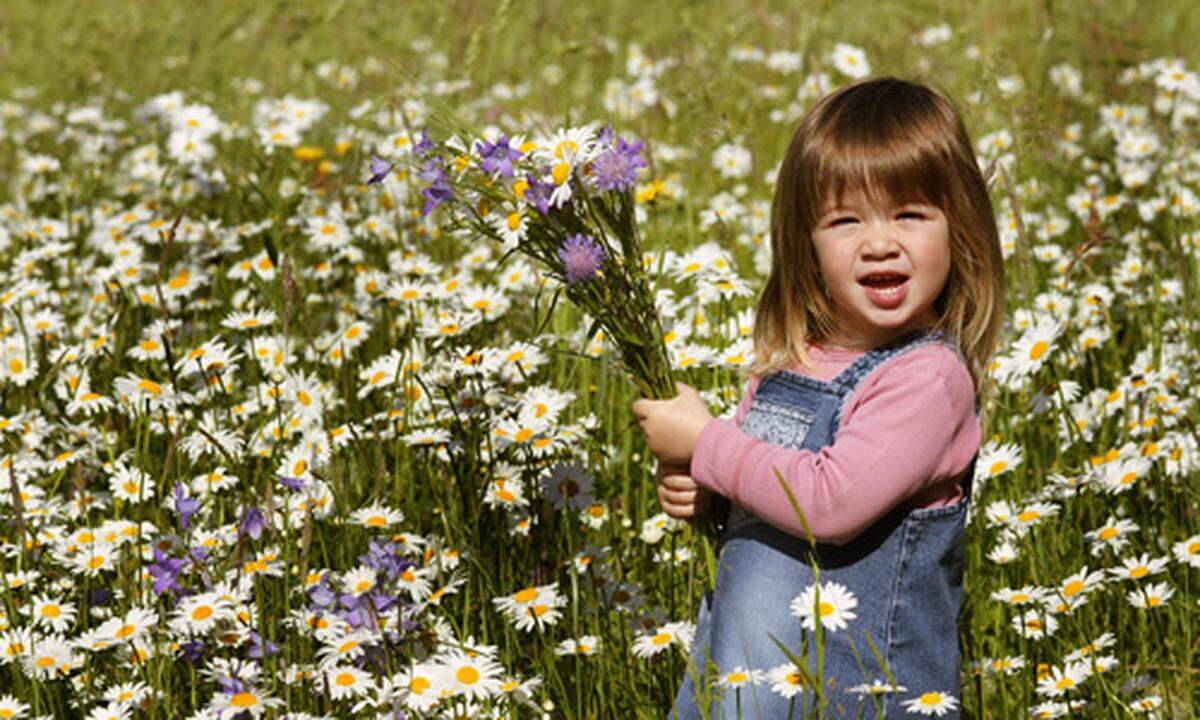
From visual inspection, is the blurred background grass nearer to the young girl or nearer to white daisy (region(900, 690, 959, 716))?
the young girl

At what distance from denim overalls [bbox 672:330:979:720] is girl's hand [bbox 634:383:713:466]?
0.43ft

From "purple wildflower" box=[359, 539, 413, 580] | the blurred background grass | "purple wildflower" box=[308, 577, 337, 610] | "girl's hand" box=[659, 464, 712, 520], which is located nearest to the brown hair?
"girl's hand" box=[659, 464, 712, 520]

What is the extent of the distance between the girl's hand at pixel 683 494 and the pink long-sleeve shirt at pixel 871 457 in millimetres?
85

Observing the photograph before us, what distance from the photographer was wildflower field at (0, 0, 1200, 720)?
7.98ft

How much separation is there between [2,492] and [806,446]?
176 centimetres

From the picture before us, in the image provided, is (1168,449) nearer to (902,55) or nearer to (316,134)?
(902,55)

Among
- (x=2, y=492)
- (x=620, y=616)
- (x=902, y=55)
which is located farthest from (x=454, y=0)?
(x=620, y=616)

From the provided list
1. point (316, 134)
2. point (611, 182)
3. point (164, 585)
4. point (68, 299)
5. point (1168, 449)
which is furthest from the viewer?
point (316, 134)

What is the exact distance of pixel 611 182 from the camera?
6.86ft

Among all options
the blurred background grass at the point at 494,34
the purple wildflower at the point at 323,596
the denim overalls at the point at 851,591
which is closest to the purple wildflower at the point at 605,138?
the denim overalls at the point at 851,591

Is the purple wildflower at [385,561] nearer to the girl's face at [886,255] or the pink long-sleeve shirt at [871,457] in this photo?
the pink long-sleeve shirt at [871,457]

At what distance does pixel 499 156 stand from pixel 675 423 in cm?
48

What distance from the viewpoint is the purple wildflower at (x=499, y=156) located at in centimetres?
213

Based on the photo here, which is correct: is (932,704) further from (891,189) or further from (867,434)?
(891,189)
